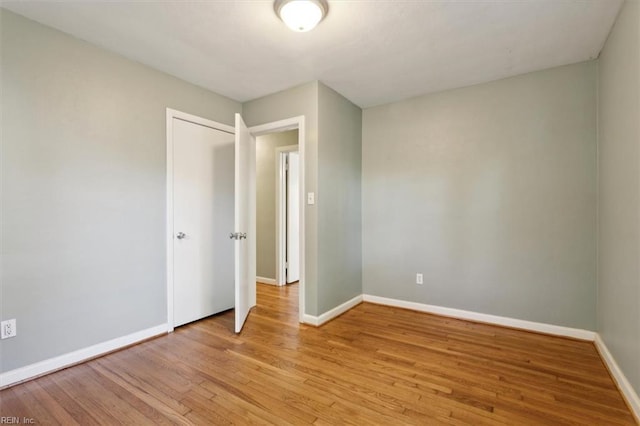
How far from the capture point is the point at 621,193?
6.36ft

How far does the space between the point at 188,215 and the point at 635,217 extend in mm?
3392

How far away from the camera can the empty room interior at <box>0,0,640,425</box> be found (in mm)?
Answer: 1848

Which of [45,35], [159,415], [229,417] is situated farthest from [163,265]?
[45,35]

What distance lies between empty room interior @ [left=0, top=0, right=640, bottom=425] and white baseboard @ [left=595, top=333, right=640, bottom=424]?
1.1 inches

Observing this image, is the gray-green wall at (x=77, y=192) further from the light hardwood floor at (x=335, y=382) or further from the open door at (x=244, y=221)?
the open door at (x=244, y=221)

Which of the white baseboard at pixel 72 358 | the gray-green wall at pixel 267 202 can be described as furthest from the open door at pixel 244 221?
the gray-green wall at pixel 267 202

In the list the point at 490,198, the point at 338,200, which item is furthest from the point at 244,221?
the point at 490,198

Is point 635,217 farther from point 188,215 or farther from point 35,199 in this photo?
point 35,199

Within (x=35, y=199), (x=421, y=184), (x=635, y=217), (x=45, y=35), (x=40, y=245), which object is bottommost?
(x=40, y=245)

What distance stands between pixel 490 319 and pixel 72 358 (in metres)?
3.64

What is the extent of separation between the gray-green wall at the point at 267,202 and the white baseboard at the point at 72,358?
2094 mm

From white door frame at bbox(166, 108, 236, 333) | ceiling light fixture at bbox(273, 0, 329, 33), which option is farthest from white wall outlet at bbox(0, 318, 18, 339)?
ceiling light fixture at bbox(273, 0, 329, 33)

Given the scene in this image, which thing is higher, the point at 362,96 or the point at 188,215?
the point at 362,96

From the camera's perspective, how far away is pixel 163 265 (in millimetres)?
2744
